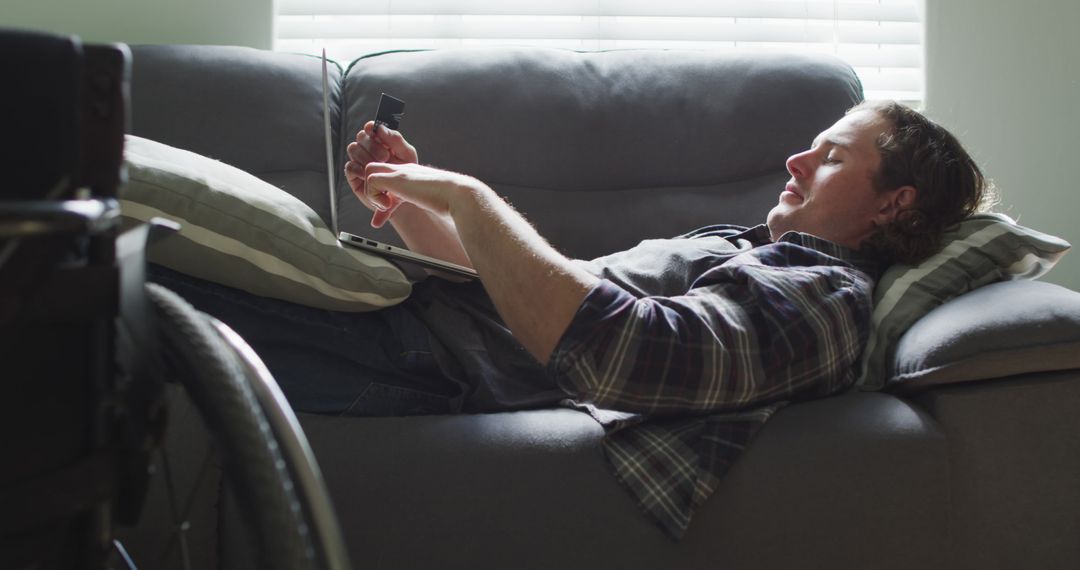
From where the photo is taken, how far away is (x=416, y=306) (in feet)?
4.02

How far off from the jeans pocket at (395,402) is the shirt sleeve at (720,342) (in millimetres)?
198

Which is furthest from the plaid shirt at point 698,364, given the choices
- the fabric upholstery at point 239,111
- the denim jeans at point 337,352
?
the fabric upholstery at point 239,111

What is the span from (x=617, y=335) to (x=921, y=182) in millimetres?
695

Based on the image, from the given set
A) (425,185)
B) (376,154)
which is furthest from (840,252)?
(376,154)

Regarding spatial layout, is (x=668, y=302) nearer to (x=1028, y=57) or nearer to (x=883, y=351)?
(x=883, y=351)

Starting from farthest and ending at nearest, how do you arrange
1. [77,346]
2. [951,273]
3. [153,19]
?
[153,19]
[951,273]
[77,346]

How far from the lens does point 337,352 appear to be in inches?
45.1

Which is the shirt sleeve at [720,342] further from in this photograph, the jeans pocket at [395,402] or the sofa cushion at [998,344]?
the jeans pocket at [395,402]

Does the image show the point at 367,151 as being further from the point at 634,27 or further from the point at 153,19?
the point at 634,27

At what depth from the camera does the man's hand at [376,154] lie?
4.69ft

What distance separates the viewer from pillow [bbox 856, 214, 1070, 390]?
1267 millimetres

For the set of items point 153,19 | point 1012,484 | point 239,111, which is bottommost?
point 1012,484

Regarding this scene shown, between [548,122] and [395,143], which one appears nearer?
[395,143]

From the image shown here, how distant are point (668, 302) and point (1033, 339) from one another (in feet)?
1.57
